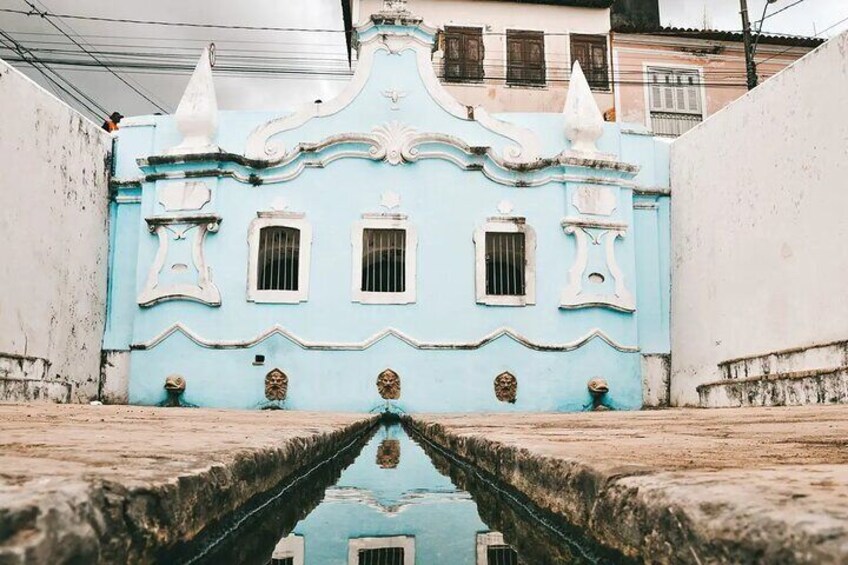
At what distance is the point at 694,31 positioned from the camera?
17359mm

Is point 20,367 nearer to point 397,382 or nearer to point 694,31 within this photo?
point 397,382

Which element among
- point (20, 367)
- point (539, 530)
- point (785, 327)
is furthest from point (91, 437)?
point (785, 327)

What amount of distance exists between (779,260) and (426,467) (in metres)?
6.36

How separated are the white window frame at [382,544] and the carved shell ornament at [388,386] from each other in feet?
25.6

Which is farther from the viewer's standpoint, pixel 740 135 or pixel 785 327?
pixel 740 135

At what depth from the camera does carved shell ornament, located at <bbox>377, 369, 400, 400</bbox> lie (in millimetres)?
9578

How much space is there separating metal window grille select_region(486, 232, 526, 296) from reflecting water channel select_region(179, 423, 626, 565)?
7.16 meters

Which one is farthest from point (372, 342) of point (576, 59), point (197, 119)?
point (576, 59)

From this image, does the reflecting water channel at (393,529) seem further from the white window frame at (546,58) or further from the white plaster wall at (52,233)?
the white window frame at (546,58)

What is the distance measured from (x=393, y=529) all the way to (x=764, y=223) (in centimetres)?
796

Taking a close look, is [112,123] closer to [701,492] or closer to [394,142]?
[394,142]

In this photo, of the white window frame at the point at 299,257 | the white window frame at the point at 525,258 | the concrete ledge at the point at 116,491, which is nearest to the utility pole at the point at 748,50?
the white window frame at the point at 525,258

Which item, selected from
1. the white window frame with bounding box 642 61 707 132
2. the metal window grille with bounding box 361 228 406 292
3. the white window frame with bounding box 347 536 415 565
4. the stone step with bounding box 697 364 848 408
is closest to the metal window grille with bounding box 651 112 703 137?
the white window frame with bounding box 642 61 707 132

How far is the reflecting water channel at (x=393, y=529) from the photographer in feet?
5.26
